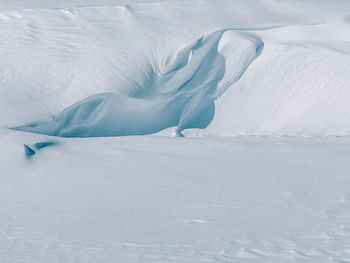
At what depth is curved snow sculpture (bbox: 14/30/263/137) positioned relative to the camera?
323cm

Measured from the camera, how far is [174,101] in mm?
3479

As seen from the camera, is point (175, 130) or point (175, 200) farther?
point (175, 130)

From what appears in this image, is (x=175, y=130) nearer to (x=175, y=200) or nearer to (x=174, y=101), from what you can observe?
(x=174, y=101)

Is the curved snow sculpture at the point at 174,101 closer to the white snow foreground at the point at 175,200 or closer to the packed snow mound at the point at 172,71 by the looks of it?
the packed snow mound at the point at 172,71

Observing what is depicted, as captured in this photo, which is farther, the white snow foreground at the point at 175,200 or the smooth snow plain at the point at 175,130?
the smooth snow plain at the point at 175,130

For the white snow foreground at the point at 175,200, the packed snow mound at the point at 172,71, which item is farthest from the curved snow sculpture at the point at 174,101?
the white snow foreground at the point at 175,200

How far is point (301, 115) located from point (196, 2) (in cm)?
150

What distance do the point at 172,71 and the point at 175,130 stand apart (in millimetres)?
483

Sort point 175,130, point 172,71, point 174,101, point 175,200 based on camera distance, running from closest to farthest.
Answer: point 175,200 < point 175,130 < point 174,101 < point 172,71

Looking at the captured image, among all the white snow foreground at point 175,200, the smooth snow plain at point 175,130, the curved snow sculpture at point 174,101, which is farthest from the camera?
the curved snow sculpture at point 174,101

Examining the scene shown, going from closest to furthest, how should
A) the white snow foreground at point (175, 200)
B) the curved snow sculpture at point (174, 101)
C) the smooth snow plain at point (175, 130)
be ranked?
1. the white snow foreground at point (175, 200)
2. the smooth snow plain at point (175, 130)
3. the curved snow sculpture at point (174, 101)

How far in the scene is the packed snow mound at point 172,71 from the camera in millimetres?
3248

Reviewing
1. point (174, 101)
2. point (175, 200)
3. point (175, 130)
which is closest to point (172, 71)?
point (174, 101)

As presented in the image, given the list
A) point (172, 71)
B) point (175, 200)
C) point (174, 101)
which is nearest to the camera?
point (175, 200)
